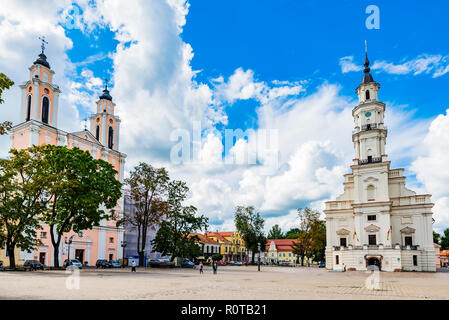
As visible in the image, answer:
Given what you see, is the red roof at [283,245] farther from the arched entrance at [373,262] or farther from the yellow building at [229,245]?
the arched entrance at [373,262]

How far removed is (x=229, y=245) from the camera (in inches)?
4449

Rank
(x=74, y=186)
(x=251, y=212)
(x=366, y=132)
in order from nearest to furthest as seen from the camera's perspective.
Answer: (x=74, y=186) → (x=366, y=132) → (x=251, y=212)

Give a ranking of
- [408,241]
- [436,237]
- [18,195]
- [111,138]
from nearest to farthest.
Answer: [18,195] → [408,241] → [111,138] → [436,237]

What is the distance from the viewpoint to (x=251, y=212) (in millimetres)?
85062

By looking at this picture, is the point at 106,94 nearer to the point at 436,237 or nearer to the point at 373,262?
the point at 373,262

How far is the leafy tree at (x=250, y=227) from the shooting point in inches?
3194

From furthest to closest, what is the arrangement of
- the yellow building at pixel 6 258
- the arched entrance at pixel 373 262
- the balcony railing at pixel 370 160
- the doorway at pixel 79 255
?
1. the balcony railing at pixel 370 160
2. the arched entrance at pixel 373 262
3. the doorway at pixel 79 255
4. the yellow building at pixel 6 258

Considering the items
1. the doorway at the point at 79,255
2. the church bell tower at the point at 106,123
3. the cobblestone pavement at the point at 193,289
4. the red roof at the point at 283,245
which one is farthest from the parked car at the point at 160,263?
the red roof at the point at 283,245

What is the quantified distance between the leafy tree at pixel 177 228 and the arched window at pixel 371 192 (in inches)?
1067

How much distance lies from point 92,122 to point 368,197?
48.7 meters

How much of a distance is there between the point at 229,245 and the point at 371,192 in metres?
63.4

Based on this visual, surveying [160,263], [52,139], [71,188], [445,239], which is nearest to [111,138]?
[52,139]
